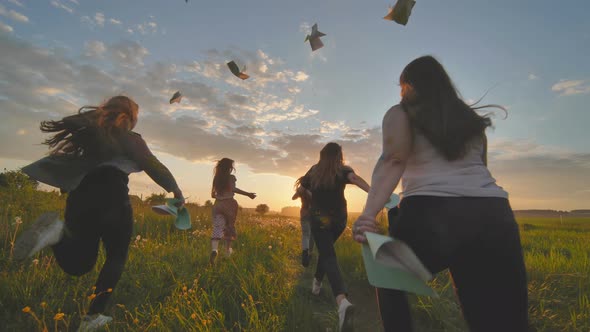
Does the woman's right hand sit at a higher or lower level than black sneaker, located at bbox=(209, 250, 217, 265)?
higher

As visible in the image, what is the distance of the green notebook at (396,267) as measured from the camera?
5.57 feet

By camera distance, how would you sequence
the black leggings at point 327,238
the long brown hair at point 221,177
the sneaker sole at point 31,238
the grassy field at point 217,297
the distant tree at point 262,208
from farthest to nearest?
1. the distant tree at point 262,208
2. the long brown hair at point 221,177
3. the black leggings at point 327,238
4. the grassy field at point 217,297
5. the sneaker sole at point 31,238

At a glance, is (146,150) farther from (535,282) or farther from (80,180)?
(535,282)

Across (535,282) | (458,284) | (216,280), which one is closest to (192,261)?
(216,280)

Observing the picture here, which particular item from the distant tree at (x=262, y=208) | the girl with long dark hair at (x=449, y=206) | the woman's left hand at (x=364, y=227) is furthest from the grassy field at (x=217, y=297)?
the distant tree at (x=262, y=208)

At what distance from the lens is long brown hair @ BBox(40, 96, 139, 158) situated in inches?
136

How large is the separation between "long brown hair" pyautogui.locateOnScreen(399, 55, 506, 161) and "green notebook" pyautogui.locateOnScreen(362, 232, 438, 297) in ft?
2.14

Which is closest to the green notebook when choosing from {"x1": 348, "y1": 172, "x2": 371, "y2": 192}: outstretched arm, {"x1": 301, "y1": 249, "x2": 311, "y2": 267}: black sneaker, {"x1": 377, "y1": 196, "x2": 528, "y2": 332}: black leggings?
{"x1": 377, "y1": 196, "x2": 528, "y2": 332}: black leggings

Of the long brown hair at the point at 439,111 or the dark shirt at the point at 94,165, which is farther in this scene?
the dark shirt at the point at 94,165

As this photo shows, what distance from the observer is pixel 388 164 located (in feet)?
7.00

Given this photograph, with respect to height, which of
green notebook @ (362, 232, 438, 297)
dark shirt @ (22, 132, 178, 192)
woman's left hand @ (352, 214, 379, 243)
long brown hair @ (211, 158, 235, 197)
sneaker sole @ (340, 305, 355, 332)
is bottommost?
sneaker sole @ (340, 305, 355, 332)

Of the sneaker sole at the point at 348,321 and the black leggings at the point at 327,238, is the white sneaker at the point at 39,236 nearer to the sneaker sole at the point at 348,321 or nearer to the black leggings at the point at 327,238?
the sneaker sole at the point at 348,321

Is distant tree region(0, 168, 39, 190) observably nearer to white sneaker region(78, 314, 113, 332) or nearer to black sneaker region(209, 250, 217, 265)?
black sneaker region(209, 250, 217, 265)

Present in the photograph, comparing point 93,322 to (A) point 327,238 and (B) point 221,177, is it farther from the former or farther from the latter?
(B) point 221,177
